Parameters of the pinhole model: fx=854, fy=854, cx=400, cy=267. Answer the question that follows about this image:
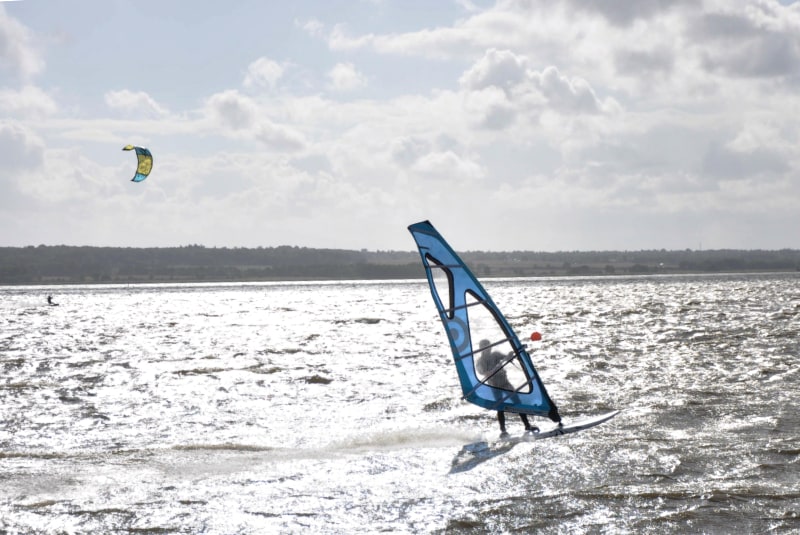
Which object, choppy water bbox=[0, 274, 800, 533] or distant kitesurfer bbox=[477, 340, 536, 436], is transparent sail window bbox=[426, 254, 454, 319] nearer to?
distant kitesurfer bbox=[477, 340, 536, 436]

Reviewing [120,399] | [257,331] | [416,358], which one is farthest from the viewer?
[257,331]

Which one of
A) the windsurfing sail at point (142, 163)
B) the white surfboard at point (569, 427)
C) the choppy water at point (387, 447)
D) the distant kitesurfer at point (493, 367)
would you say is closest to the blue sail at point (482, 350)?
the distant kitesurfer at point (493, 367)

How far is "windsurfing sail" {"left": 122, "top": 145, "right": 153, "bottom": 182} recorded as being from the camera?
29.6 meters

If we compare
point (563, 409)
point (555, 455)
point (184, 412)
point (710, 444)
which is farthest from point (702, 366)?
point (184, 412)

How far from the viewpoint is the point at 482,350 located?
1162cm

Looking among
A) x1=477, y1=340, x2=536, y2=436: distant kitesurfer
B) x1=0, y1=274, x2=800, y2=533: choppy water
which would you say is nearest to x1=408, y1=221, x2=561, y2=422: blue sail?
x1=477, y1=340, x2=536, y2=436: distant kitesurfer

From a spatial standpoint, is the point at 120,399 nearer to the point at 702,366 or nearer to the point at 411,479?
the point at 411,479

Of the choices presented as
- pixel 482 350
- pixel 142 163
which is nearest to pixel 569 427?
pixel 482 350

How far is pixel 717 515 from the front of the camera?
7.92 m

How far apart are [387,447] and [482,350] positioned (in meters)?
1.83

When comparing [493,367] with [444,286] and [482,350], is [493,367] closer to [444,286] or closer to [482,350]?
[482,350]

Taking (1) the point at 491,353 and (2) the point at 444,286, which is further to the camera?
(1) the point at 491,353

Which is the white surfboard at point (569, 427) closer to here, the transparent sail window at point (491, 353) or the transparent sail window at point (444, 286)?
the transparent sail window at point (491, 353)

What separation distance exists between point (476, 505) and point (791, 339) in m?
19.0
